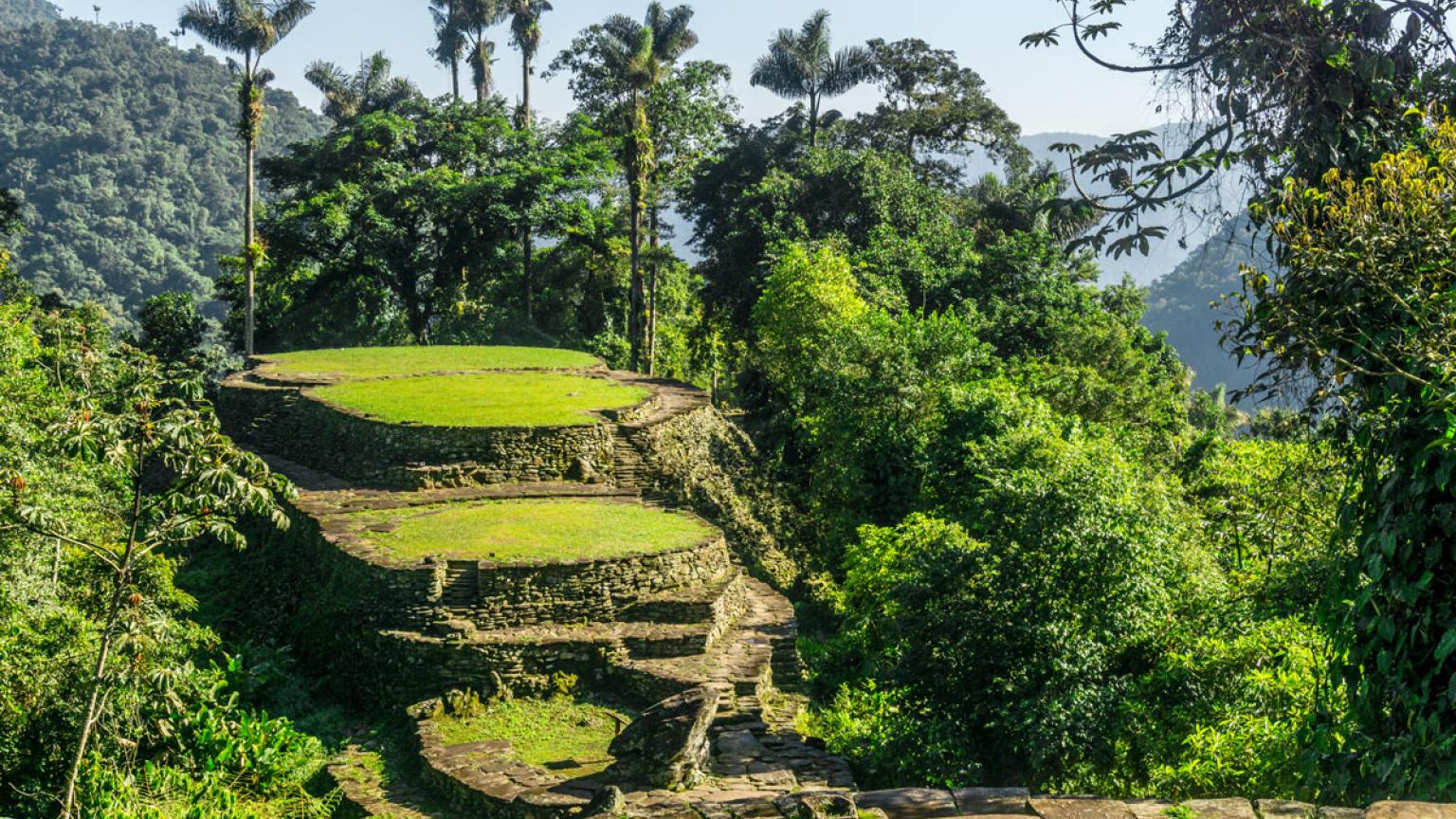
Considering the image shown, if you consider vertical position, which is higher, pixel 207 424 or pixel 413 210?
pixel 413 210

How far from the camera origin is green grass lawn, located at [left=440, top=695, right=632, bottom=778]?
41.2 ft

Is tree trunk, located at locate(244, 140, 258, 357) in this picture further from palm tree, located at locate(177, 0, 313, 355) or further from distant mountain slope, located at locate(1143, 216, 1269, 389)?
distant mountain slope, located at locate(1143, 216, 1269, 389)

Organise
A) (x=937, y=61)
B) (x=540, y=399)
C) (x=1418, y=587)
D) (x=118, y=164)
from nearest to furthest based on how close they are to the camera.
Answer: (x=1418, y=587) < (x=540, y=399) < (x=937, y=61) < (x=118, y=164)

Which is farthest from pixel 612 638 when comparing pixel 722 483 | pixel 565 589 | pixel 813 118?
pixel 813 118

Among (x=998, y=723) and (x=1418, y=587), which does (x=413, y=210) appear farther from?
(x=1418, y=587)

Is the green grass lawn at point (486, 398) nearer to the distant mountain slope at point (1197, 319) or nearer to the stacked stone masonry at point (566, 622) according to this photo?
the stacked stone masonry at point (566, 622)

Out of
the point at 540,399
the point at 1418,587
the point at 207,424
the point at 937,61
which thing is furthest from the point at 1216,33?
the point at 937,61

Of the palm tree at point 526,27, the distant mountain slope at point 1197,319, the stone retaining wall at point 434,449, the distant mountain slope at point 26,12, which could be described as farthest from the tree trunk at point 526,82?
the distant mountain slope at point 26,12

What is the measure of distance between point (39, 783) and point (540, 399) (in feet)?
37.9

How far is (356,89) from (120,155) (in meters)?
40.5

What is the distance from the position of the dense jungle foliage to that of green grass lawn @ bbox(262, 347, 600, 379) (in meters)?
3.34

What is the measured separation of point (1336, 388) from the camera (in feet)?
23.4

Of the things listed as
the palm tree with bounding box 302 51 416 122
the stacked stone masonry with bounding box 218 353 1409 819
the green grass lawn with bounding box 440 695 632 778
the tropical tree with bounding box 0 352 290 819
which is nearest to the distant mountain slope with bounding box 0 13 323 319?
the palm tree with bounding box 302 51 416 122

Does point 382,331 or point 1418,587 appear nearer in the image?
point 1418,587
